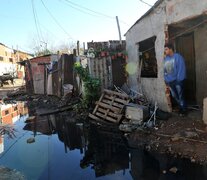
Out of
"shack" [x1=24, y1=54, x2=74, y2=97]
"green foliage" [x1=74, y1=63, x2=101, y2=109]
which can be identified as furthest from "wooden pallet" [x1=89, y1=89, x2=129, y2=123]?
"shack" [x1=24, y1=54, x2=74, y2=97]

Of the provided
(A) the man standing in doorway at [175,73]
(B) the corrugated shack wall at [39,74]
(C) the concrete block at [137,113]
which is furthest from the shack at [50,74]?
(A) the man standing in doorway at [175,73]

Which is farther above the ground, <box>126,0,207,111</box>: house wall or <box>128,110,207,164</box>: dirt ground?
<box>126,0,207,111</box>: house wall

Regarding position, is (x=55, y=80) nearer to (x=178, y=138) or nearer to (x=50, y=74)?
(x=50, y=74)

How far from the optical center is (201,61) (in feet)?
24.1

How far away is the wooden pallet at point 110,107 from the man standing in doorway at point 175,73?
4.87ft

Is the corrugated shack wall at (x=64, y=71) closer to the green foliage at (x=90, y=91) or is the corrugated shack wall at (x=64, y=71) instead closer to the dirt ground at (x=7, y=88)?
the green foliage at (x=90, y=91)

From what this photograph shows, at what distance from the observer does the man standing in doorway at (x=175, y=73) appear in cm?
670

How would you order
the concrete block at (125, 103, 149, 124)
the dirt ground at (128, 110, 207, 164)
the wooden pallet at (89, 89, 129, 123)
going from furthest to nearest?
the wooden pallet at (89, 89, 129, 123) < the concrete block at (125, 103, 149, 124) < the dirt ground at (128, 110, 207, 164)

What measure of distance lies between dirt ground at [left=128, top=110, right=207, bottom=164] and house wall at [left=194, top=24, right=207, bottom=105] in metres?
0.86

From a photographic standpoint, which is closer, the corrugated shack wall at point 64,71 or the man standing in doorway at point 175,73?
the man standing in doorway at point 175,73

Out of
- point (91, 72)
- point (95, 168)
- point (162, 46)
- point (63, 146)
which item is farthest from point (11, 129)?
point (162, 46)

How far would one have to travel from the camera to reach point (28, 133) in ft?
25.0

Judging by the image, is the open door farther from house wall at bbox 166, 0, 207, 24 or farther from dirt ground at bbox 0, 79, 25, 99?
dirt ground at bbox 0, 79, 25, 99

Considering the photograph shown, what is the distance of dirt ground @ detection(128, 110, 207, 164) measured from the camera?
4.90 m
